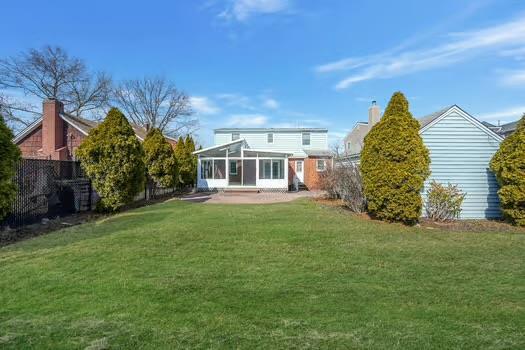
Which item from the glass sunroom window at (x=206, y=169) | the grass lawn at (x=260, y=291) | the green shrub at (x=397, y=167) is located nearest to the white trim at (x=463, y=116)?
the green shrub at (x=397, y=167)

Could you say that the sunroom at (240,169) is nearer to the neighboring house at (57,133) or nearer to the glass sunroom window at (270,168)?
the glass sunroom window at (270,168)

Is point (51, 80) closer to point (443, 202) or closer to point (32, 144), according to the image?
point (32, 144)

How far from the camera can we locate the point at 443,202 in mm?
10445

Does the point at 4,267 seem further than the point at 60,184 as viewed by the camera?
No

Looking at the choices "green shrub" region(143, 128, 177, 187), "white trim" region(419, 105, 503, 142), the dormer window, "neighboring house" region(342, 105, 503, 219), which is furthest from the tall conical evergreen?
"neighboring house" region(342, 105, 503, 219)

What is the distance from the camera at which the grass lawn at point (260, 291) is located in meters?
3.03

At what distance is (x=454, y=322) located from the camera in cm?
335

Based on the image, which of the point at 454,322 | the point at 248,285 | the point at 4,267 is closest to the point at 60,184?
the point at 4,267

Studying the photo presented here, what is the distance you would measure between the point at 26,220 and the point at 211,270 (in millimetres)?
7021

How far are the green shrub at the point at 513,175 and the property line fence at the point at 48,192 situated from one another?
12.6 meters

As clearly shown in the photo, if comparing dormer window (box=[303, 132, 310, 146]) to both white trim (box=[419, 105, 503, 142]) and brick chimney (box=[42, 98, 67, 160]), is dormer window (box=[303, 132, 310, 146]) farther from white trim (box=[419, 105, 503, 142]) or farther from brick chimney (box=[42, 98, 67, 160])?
white trim (box=[419, 105, 503, 142])

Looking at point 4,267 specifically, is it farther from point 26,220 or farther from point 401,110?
point 401,110

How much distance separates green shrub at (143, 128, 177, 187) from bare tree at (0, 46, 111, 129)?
68.8ft

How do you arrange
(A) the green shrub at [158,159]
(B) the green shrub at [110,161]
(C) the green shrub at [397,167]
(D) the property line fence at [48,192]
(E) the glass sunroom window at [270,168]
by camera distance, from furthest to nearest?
(E) the glass sunroom window at [270,168] < (A) the green shrub at [158,159] < (B) the green shrub at [110,161] < (C) the green shrub at [397,167] < (D) the property line fence at [48,192]
